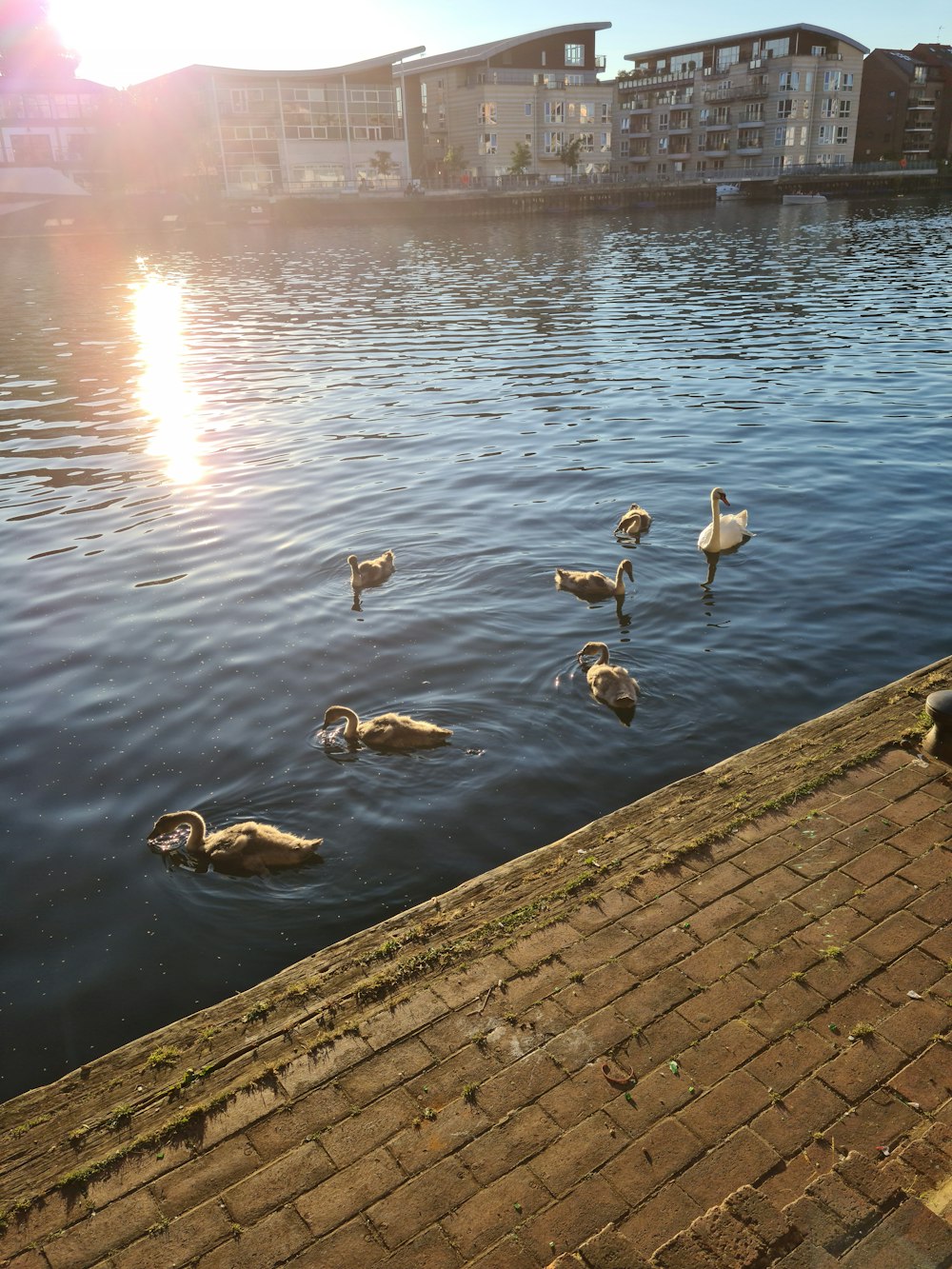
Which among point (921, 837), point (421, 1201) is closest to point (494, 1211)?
point (421, 1201)

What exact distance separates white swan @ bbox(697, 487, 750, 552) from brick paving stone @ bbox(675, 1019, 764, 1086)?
30.7 feet

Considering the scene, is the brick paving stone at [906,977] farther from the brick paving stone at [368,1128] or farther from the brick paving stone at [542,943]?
the brick paving stone at [368,1128]

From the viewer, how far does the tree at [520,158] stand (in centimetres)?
11069

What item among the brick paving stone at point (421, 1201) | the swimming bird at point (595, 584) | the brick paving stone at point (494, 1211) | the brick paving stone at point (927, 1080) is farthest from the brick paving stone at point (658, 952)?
the swimming bird at point (595, 584)

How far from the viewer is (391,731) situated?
926 centimetres

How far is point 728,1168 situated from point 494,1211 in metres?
1.08

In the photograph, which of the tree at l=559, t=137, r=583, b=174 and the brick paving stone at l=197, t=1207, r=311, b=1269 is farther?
the tree at l=559, t=137, r=583, b=174

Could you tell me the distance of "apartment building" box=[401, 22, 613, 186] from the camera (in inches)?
4437

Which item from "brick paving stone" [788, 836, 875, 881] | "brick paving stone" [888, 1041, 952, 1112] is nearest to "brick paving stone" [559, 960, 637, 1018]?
"brick paving stone" [888, 1041, 952, 1112]

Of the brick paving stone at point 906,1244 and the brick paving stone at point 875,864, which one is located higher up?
the brick paving stone at point 906,1244

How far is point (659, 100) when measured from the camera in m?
132

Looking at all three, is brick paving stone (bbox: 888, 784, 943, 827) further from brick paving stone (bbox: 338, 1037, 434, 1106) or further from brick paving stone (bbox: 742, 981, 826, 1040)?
brick paving stone (bbox: 338, 1037, 434, 1106)

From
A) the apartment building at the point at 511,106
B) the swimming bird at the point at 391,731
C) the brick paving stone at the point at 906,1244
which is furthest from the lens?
the apartment building at the point at 511,106

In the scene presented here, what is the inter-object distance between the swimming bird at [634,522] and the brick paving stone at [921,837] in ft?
27.6
